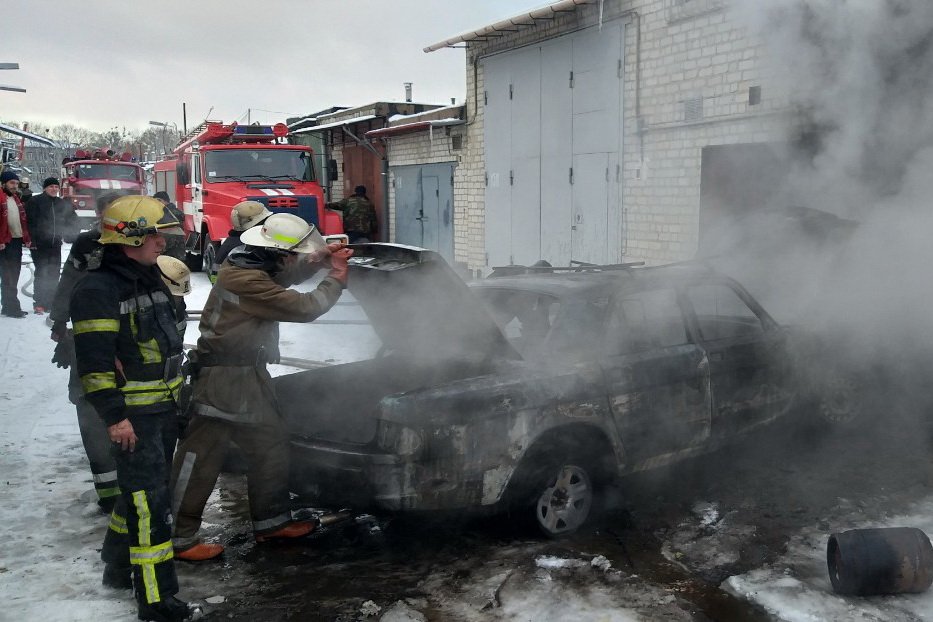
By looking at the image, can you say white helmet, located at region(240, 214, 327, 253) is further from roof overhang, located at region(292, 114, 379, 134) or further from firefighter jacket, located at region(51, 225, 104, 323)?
roof overhang, located at region(292, 114, 379, 134)

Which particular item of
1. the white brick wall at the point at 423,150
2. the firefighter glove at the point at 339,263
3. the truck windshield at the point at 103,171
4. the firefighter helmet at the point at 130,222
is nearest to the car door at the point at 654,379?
the firefighter glove at the point at 339,263

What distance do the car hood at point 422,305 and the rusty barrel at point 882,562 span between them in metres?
1.74

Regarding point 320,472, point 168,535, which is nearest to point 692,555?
point 320,472

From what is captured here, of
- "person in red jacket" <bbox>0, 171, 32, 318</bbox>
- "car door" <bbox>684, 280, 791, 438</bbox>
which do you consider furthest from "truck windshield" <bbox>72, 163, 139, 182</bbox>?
"car door" <bbox>684, 280, 791, 438</bbox>

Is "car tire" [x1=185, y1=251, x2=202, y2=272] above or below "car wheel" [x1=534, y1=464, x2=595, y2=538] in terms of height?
above

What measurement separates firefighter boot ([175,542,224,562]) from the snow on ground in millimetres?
53

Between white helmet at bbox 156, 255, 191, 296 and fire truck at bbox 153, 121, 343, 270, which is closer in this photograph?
white helmet at bbox 156, 255, 191, 296

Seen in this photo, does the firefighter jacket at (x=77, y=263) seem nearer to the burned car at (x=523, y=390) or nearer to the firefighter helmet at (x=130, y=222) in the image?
the firefighter helmet at (x=130, y=222)

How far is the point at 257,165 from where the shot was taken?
1402cm

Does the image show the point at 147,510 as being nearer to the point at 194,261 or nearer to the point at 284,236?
the point at 284,236

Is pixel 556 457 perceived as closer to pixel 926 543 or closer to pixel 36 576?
pixel 926 543

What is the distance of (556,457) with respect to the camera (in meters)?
A: 3.86

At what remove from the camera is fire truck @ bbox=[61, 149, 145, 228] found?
21422 millimetres

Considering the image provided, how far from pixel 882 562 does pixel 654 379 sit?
4.48 ft
